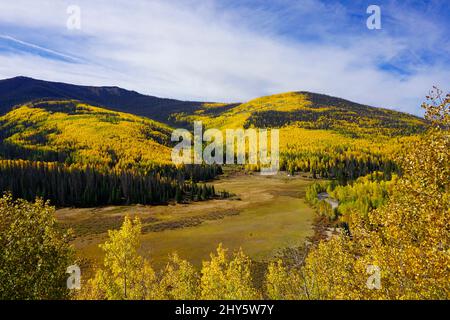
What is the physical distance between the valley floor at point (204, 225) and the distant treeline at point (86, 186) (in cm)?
778

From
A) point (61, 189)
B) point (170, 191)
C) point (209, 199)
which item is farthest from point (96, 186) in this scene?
point (209, 199)

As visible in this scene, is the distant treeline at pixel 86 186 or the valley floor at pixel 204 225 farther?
the distant treeline at pixel 86 186

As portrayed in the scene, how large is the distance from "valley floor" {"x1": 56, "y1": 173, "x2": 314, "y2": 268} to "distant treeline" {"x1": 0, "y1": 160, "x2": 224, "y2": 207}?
306 inches

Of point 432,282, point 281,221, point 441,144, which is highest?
point 441,144

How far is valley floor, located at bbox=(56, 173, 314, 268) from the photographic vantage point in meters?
84.4

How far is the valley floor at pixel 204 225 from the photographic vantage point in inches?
3324

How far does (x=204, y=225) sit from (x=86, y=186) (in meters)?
67.7

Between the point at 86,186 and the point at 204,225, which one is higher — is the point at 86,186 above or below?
above

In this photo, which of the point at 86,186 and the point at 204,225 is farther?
the point at 86,186

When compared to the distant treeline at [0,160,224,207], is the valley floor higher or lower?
lower

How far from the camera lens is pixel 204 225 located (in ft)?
365
